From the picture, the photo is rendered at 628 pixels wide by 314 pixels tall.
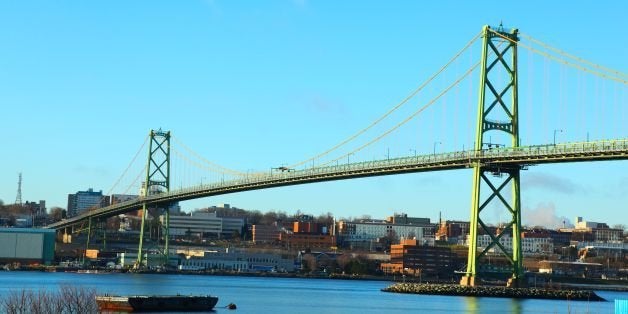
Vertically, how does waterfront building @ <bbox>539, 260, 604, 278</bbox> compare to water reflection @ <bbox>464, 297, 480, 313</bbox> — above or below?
above

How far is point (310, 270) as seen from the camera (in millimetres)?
108250

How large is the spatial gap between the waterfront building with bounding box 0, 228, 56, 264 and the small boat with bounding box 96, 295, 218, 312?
2130 inches

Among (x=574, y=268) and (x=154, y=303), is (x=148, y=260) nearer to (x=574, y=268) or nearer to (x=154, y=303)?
(x=574, y=268)

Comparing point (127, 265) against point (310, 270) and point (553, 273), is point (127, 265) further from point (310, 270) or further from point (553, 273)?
point (553, 273)

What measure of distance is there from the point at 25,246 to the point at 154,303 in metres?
56.2

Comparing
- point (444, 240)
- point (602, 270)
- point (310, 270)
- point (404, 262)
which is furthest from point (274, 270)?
point (444, 240)

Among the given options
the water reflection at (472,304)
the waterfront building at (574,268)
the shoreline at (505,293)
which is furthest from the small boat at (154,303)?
the waterfront building at (574,268)

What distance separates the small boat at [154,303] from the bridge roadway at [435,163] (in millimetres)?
12408

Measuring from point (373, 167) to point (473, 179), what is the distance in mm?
6591

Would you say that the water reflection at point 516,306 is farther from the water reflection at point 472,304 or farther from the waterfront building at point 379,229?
the waterfront building at point 379,229

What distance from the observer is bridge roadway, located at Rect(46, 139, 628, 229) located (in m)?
42.6

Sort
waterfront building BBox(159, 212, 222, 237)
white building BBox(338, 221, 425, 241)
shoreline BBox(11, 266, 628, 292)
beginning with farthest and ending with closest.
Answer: white building BBox(338, 221, 425, 241) → waterfront building BBox(159, 212, 222, 237) → shoreline BBox(11, 266, 628, 292)

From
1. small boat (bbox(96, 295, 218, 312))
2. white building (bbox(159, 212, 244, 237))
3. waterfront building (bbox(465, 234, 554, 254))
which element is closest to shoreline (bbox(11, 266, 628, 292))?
small boat (bbox(96, 295, 218, 312))

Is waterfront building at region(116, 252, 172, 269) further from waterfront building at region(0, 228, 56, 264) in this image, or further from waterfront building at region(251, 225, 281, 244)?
waterfront building at region(251, 225, 281, 244)
